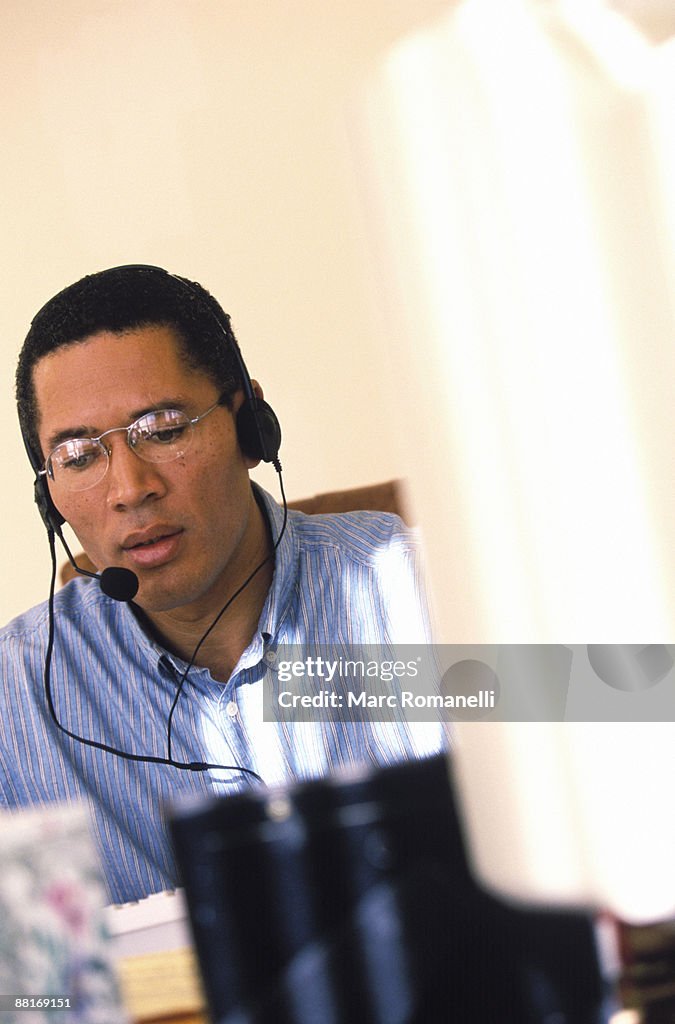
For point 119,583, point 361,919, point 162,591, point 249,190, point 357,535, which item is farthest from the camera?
point 249,190

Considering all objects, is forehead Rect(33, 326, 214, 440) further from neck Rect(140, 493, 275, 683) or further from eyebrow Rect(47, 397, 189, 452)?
neck Rect(140, 493, 275, 683)

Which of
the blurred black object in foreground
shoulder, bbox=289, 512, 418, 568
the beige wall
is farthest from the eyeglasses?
the blurred black object in foreground

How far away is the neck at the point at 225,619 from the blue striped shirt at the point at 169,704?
31 mm

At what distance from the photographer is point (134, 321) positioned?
1229 mm

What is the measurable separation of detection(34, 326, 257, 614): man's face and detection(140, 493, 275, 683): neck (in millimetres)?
30

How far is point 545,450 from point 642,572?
0.23 ft

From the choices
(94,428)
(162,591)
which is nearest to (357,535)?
(162,591)

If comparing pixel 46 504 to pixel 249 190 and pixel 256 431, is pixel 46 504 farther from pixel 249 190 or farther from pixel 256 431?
pixel 249 190

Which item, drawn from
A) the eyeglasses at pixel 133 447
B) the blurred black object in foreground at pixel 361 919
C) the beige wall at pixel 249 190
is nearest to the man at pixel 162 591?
the eyeglasses at pixel 133 447

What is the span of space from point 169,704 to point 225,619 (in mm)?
132

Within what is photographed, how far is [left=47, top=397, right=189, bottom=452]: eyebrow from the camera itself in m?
1.19

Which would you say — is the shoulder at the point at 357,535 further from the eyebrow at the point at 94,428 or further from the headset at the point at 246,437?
the eyebrow at the point at 94,428

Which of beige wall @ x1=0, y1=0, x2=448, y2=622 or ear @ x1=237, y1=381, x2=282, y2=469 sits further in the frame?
beige wall @ x1=0, y1=0, x2=448, y2=622

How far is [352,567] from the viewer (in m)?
1.32
